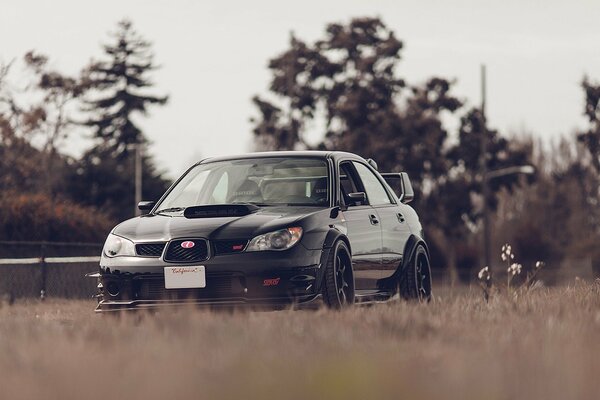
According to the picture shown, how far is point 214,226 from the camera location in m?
10.7

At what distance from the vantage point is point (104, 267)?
36.3 ft

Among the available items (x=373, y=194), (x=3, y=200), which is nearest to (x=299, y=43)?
(x=3, y=200)

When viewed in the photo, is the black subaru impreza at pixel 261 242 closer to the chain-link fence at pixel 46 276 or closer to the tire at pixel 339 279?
the tire at pixel 339 279

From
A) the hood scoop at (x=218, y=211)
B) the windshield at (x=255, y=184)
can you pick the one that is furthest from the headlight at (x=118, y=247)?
the windshield at (x=255, y=184)

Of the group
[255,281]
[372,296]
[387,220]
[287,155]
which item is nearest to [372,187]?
[387,220]

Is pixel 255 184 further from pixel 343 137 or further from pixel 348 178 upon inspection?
pixel 343 137

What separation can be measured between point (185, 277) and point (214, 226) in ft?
1.58

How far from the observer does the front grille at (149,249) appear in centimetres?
1077

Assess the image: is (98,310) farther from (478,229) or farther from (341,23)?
(478,229)

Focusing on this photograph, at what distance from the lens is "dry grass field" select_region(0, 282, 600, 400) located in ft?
18.5

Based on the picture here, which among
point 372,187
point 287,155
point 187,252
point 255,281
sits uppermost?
point 287,155

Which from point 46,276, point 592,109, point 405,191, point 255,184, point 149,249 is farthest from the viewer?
point 592,109

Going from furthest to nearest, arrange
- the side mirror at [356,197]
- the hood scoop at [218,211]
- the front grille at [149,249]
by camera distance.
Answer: the side mirror at [356,197] → the hood scoop at [218,211] → the front grille at [149,249]

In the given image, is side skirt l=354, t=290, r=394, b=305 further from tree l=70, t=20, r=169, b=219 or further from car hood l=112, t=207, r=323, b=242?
tree l=70, t=20, r=169, b=219
